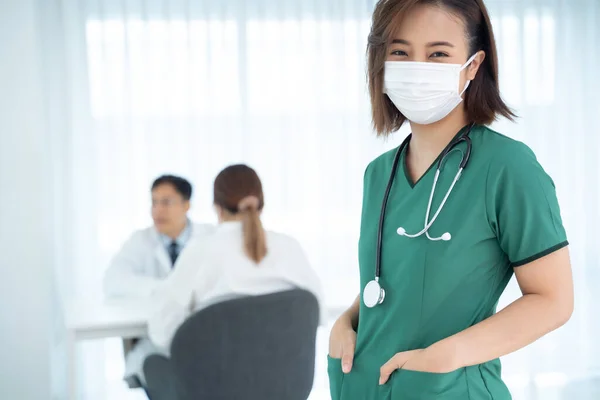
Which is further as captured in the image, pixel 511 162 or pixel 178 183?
pixel 178 183

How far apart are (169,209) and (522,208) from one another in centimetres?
239

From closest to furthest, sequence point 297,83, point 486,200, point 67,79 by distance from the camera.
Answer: point 486,200
point 67,79
point 297,83

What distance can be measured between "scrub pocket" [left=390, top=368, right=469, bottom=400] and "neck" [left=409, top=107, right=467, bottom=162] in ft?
1.00

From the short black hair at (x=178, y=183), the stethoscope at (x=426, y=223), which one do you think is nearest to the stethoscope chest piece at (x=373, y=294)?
the stethoscope at (x=426, y=223)

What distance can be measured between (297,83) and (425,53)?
2329mm

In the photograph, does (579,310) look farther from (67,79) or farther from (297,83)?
(67,79)

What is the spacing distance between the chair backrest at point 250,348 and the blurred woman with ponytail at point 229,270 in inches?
4.2

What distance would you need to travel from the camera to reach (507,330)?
0.84 metres

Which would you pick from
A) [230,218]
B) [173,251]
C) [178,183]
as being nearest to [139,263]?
[173,251]

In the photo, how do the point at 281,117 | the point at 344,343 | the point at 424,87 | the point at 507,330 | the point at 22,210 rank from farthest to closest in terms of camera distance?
the point at 281,117 → the point at 22,210 → the point at 344,343 → the point at 424,87 → the point at 507,330

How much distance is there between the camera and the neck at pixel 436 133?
991 millimetres

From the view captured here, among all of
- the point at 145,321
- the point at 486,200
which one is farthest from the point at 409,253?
the point at 145,321

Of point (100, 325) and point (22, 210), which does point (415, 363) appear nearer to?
point (100, 325)

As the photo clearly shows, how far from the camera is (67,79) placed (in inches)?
119
